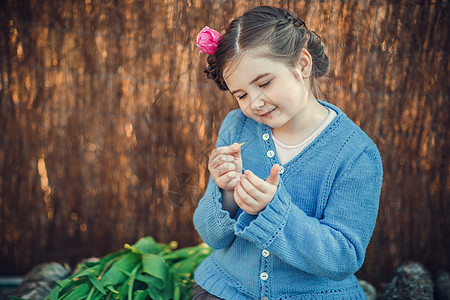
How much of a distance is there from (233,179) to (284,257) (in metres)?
0.25

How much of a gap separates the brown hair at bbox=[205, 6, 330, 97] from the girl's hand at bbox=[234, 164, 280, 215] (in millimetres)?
328

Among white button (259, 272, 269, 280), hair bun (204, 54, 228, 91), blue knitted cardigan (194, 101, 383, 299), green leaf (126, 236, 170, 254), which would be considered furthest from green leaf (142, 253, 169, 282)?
hair bun (204, 54, 228, 91)

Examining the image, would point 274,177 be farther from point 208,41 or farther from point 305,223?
point 208,41

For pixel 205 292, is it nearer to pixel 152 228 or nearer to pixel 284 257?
pixel 284 257

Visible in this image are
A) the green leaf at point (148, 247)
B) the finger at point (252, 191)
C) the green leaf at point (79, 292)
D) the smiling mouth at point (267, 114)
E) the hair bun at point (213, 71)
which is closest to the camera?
the finger at point (252, 191)

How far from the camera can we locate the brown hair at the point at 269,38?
1082mm

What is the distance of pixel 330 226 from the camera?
3.65 ft

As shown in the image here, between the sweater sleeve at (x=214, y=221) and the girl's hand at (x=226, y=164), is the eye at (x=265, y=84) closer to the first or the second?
the girl's hand at (x=226, y=164)

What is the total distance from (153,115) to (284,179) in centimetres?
97

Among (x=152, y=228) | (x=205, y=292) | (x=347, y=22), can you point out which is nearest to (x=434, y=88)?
(x=347, y=22)

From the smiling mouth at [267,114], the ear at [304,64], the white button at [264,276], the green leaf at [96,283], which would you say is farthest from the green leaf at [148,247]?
the ear at [304,64]

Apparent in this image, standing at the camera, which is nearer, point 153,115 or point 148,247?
point 148,247

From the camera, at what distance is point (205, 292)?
131cm

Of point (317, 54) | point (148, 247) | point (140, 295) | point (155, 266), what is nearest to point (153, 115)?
point (148, 247)
